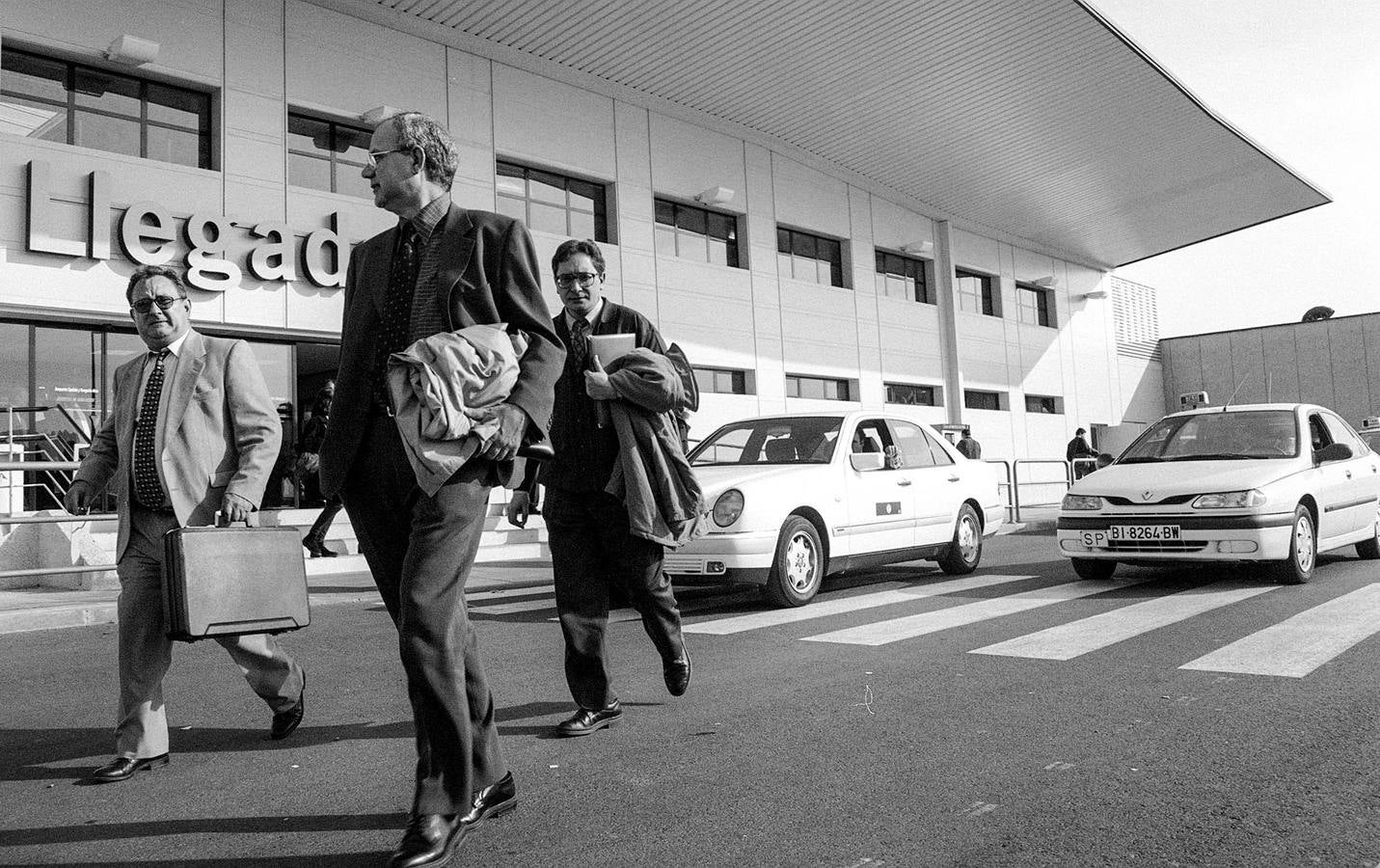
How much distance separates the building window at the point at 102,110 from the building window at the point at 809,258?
12.1 m

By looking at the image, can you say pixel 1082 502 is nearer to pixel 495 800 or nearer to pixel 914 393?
pixel 495 800

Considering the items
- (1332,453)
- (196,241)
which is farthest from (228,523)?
(196,241)

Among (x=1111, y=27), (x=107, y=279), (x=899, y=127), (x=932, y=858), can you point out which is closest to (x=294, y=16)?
(x=107, y=279)

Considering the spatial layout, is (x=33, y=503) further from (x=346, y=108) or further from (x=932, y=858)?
(x=932, y=858)

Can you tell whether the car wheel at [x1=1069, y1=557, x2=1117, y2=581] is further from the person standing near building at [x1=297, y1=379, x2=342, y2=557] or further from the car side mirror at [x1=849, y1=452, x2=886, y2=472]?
the person standing near building at [x1=297, y1=379, x2=342, y2=557]

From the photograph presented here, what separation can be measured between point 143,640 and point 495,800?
1.56 metres

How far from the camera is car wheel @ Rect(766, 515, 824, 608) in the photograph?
750 centimetres

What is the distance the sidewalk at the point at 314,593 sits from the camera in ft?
25.8

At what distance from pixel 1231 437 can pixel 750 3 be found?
1125 cm

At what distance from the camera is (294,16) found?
1528cm

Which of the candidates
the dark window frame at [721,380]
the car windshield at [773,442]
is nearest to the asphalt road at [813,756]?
the car windshield at [773,442]

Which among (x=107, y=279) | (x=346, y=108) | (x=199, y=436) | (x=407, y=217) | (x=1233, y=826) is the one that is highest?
(x=346, y=108)

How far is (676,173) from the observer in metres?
20.5

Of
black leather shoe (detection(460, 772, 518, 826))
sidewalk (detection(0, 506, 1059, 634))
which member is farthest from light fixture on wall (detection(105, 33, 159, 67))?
black leather shoe (detection(460, 772, 518, 826))
